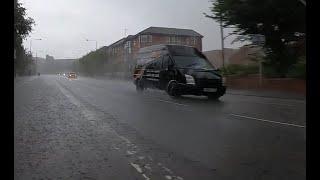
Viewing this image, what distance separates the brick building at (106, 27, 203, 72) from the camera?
80000 millimetres

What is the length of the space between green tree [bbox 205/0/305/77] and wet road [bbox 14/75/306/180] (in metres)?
13.7

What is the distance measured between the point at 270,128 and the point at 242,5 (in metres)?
18.1

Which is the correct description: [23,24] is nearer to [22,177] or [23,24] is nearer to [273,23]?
[273,23]

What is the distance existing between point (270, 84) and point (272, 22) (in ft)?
13.6

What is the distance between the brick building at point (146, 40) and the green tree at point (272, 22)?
4270 centimetres

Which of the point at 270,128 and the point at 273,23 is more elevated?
A: the point at 273,23

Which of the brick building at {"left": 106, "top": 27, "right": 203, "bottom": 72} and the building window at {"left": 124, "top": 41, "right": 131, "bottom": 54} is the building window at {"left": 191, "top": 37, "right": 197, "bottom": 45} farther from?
the building window at {"left": 124, "top": 41, "right": 131, "bottom": 54}

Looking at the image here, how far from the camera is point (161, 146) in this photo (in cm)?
921

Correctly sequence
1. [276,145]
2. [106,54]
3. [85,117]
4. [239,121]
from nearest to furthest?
1. [276,145]
2. [239,121]
3. [85,117]
4. [106,54]

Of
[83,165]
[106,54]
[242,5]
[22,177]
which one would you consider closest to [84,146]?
[83,165]

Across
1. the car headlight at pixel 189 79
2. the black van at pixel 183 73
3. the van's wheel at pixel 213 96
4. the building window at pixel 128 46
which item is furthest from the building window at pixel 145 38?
the car headlight at pixel 189 79

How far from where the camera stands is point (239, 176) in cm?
674

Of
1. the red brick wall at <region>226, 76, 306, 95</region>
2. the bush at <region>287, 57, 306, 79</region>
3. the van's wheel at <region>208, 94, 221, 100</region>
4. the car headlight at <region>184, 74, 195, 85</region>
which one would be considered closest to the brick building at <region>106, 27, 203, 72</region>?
the red brick wall at <region>226, 76, 306, 95</region>
